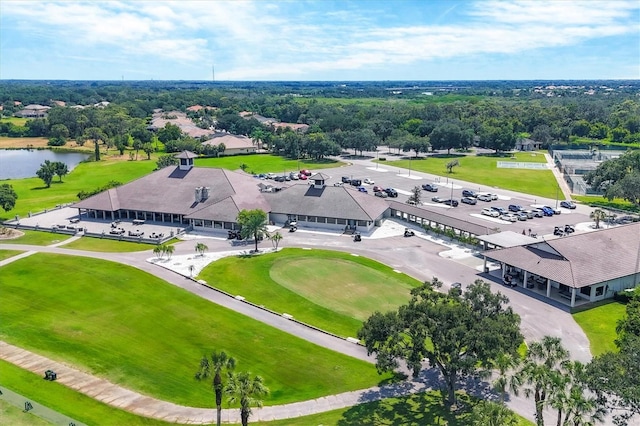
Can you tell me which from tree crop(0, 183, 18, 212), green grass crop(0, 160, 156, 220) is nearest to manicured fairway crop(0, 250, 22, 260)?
tree crop(0, 183, 18, 212)

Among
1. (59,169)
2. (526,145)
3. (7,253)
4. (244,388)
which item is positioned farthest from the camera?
(526,145)

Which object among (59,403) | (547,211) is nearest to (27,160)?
(59,403)

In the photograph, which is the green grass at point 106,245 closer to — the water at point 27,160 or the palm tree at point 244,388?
the palm tree at point 244,388

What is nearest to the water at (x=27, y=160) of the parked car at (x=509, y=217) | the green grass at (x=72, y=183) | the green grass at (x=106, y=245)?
the green grass at (x=72, y=183)

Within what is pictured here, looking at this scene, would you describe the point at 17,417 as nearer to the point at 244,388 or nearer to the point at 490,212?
the point at 244,388

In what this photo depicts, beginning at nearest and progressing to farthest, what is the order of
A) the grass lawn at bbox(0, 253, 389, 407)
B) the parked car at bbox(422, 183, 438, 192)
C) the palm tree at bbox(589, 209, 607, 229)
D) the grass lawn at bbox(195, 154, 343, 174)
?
1. the grass lawn at bbox(0, 253, 389, 407)
2. the palm tree at bbox(589, 209, 607, 229)
3. the parked car at bbox(422, 183, 438, 192)
4. the grass lawn at bbox(195, 154, 343, 174)

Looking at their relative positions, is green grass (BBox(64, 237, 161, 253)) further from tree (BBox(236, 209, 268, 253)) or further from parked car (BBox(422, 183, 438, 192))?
parked car (BBox(422, 183, 438, 192))
